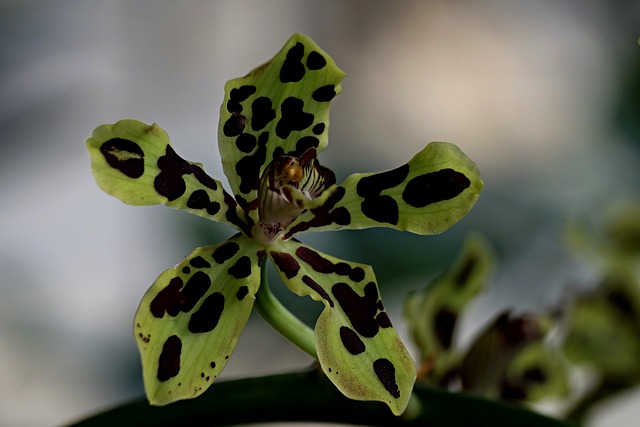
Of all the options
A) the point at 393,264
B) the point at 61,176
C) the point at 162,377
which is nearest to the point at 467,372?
the point at 162,377

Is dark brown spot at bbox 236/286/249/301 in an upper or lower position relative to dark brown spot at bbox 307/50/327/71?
lower

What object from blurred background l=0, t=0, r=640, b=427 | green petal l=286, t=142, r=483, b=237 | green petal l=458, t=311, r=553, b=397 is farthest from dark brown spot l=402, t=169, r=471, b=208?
blurred background l=0, t=0, r=640, b=427

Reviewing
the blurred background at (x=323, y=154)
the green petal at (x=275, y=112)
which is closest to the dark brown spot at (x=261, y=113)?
the green petal at (x=275, y=112)

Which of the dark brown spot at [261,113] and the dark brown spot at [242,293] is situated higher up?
the dark brown spot at [261,113]

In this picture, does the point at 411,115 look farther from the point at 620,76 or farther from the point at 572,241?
the point at 572,241

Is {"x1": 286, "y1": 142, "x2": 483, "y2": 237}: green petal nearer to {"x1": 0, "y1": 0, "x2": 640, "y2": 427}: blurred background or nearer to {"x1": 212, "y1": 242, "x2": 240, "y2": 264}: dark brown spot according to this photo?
{"x1": 212, "y1": 242, "x2": 240, "y2": 264}: dark brown spot

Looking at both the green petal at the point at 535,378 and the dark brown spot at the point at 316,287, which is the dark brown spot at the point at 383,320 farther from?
the green petal at the point at 535,378
